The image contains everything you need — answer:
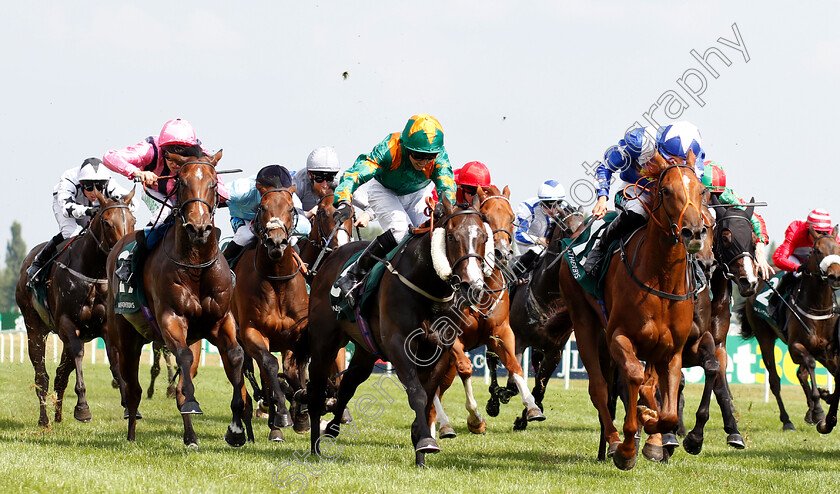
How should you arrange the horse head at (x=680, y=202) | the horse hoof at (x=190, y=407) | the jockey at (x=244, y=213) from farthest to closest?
the jockey at (x=244, y=213) → the horse hoof at (x=190, y=407) → the horse head at (x=680, y=202)

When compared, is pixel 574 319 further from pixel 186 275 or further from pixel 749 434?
pixel 749 434

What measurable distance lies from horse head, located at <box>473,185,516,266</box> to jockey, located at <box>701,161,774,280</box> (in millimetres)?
1737

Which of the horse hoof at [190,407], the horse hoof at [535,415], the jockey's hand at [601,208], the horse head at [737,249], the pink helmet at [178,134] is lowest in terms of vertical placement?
the horse hoof at [535,415]

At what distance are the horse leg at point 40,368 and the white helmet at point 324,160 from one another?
12.0ft

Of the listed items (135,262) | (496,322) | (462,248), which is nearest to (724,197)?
(496,322)

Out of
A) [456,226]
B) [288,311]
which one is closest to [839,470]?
[456,226]

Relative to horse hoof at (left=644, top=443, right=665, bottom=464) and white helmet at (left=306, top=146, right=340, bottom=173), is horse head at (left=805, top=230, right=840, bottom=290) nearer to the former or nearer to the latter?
horse hoof at (left=644, top=443, right=665, bottom=464)

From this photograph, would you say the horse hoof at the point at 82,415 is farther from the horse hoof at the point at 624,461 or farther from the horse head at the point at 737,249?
the horse head at the point at 737,249

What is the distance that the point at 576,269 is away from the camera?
26.0 feet

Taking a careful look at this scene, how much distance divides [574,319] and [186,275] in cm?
315

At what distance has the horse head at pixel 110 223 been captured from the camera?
10016 mm

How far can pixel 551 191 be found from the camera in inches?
516

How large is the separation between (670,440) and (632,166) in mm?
2208

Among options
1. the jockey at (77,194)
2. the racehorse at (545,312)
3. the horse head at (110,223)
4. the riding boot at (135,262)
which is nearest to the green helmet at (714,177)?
the racehorse at (545,312)
